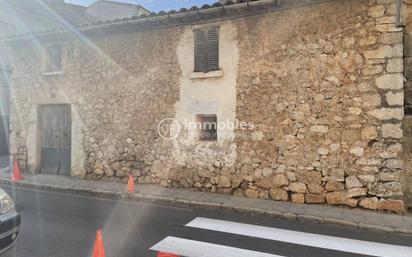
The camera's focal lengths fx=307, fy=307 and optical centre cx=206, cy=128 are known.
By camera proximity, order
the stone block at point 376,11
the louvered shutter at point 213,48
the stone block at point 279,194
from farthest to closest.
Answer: the louvered shutter at point 213,48 < the stone block at point 279,194 < the stone block at point 376,11

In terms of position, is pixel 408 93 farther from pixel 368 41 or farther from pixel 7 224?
pixel 7 224

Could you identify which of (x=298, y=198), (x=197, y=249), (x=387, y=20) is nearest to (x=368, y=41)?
(x=387, y=20)

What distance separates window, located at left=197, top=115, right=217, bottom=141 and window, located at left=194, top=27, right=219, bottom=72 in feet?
4.12

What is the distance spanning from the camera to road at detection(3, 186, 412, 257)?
14.9ft

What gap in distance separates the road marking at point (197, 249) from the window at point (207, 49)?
4.58 m

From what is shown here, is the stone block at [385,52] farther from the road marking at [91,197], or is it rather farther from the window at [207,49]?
the road marking at [91,197]

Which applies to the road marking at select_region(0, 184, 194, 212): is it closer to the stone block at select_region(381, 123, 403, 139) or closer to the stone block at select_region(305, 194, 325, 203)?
the stone block at select_region(305, 194, 325, 203)

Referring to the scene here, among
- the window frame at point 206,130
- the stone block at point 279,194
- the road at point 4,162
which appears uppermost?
the window frame at point 206,130

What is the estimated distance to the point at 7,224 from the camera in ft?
12.4

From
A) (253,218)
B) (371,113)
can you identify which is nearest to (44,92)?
(253,218)

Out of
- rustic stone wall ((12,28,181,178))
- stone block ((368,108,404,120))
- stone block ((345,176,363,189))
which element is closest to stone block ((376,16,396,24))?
stone block ((368,108,404,120))

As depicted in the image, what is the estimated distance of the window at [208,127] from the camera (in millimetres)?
8078

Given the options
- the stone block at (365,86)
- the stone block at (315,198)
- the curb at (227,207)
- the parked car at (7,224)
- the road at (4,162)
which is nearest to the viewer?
the parked car at (7,224)

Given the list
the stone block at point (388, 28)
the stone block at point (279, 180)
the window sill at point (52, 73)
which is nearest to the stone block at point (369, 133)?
the stone block at point (279, 180)
